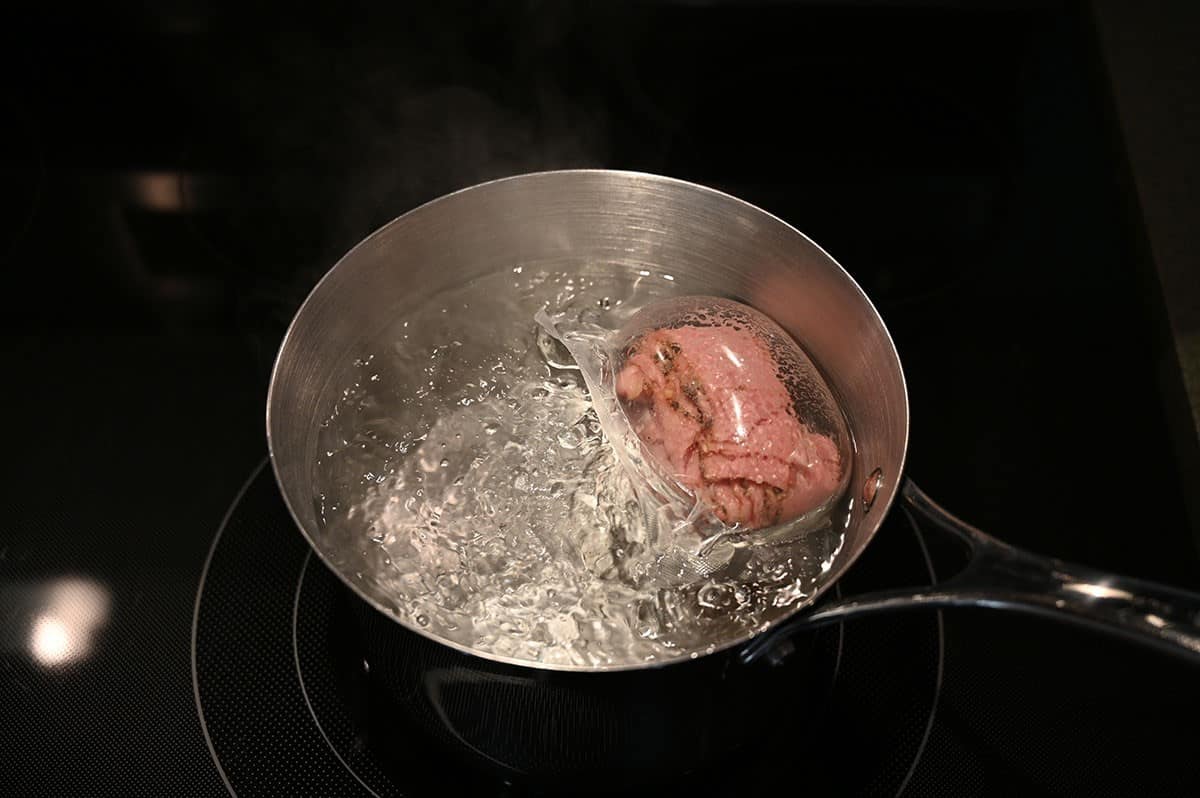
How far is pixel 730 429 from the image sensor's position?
2.61 ft

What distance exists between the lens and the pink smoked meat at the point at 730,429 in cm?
79

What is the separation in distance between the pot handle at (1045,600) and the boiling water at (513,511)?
0.21 ft

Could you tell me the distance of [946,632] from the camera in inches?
35.6

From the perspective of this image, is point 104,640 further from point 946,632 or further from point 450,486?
point 946,632

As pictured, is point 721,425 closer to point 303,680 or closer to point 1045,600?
point 1045,600

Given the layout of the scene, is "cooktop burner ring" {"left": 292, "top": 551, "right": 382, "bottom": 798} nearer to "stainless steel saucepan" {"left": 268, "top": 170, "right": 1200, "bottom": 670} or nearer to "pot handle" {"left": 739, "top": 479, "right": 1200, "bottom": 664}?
"stainless steel saucepan" {"left": 268, "top": 170, "right": 1200, "bottom": 670}

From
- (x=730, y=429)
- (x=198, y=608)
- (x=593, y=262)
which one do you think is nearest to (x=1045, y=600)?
(x=730, y=429)

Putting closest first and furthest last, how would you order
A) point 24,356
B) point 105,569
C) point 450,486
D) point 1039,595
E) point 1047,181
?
1. point 1039,595
2. point 450,486
3. point 105,569
4. point 24,356
5. point 1047,181

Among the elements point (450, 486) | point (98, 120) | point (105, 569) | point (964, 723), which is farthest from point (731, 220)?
point (98, 120)

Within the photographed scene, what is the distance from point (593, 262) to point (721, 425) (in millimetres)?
263

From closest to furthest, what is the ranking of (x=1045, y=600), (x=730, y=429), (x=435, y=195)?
(x=1045, y=600) < (x=730, y=429) < (x=435, y=195)

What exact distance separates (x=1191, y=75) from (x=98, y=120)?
1.40m

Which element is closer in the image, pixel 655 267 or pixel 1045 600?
pixel 1045 600

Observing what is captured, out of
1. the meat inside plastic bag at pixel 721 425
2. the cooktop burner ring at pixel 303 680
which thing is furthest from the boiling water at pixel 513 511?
the cooktop burner ring at pixel 303 680
